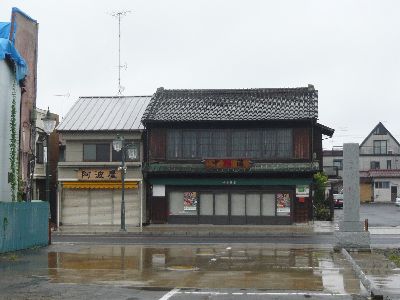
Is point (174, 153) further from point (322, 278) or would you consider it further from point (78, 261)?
point (322, 278)

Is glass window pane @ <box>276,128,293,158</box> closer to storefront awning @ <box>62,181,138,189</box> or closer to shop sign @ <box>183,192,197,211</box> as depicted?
shop sign @ <box>183,192,197,211</box>

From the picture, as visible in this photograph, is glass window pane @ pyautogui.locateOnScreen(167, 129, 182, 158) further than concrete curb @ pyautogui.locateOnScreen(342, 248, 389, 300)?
Yes

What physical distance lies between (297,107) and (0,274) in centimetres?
2801

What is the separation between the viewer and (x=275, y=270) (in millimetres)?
16859

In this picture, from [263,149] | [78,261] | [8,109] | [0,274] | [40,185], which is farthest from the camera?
[40,185]

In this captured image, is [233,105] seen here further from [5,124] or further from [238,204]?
[5,124]

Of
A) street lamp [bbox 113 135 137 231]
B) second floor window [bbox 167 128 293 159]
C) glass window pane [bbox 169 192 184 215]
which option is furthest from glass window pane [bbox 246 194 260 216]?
street lamp [bbox 113 135 137 231]

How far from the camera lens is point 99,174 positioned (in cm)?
4084

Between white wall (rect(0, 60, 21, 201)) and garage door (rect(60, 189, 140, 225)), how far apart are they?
54.5ft

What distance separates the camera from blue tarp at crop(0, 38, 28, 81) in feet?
77.7

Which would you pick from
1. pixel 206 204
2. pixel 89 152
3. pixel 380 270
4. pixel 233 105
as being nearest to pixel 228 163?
pixel 206 204

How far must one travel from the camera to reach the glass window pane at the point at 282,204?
4003 cm

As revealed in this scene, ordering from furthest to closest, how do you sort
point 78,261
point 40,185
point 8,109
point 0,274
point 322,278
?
point 40,185, point 8,109, point 78,261, point 0,274, point 322,278

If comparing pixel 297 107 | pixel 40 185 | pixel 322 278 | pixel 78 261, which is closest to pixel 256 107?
pixel 297 107
